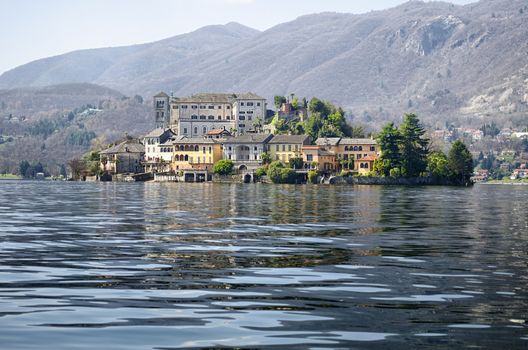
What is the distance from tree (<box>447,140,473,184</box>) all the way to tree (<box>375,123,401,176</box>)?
11.0m

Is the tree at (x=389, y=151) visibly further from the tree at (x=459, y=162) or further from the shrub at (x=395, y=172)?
the tree at (x=459, y=162)

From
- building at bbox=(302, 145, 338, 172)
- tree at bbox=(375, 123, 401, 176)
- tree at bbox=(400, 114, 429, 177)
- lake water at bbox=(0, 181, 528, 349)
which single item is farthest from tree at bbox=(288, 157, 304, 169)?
lake water at bbox=(0, 181, 528, 349)

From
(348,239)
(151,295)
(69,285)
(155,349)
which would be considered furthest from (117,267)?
(348,239)

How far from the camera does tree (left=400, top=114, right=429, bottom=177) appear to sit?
183 m

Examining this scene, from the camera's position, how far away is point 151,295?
24.4m

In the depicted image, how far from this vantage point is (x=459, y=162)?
186 metres

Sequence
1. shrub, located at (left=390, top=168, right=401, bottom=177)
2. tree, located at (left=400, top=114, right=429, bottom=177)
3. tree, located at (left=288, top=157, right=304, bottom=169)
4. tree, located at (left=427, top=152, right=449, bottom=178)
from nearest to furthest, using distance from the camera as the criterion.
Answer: shrub, located at (left=390, top=168, right=401, bottom=177) → tree, located at (left=400, top=114, right=429, bottom=177) → tree, located at (left=427, top=152, right=449, bottom=178) → tree, located at (left=288, top=157, right=304, bottom=169)

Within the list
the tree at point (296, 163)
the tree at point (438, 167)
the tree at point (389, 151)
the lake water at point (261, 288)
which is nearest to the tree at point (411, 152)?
the tree at point (389, 151)

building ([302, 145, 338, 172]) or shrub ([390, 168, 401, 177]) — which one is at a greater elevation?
building ([302, 145, 338, 172])

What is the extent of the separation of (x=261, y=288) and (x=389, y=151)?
159 m

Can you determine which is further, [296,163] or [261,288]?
[296,163]

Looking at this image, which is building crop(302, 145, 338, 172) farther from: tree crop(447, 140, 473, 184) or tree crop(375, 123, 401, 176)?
tree crop(447, 140, 473, 184)

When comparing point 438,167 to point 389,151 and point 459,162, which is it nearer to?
point 459,162

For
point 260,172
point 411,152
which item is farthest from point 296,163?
point 411,152
